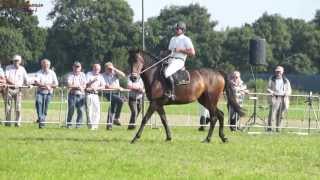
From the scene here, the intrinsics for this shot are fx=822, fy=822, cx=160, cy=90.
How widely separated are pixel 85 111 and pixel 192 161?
402 inches

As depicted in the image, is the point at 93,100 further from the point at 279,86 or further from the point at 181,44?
the point at 181,44

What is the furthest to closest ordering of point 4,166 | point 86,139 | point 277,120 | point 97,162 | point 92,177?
point 277,120 → point 86,139 → point 97,162 → point 4,166 → point 92,177

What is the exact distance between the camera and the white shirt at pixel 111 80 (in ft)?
79.9

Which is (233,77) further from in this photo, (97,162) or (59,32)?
(59,32)

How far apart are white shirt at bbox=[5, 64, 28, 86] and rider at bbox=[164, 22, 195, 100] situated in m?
6.71

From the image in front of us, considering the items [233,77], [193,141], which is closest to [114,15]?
[233,77]

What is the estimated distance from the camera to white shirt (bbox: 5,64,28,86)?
76.2 feet

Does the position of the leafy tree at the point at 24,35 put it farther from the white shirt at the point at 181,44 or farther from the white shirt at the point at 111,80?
the white shirt at the point at 181,44

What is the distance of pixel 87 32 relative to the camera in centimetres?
11181

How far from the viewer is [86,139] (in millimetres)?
17734

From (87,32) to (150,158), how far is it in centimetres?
9867

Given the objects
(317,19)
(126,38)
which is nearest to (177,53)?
(126,38)

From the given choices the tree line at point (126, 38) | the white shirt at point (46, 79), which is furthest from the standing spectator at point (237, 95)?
the tree line at point (126, 38)

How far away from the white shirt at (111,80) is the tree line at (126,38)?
258ft
